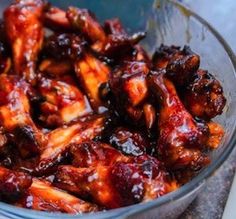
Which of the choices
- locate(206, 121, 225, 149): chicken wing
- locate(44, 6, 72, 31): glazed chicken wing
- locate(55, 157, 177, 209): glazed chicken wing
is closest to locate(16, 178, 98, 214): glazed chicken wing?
locate(55, 157, 177, 209): glazed chicken wing

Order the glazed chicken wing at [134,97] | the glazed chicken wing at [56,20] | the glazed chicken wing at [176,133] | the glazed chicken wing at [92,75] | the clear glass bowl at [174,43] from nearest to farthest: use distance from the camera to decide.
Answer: the clear glass bowl at [174,43] → the glazed chicken wing at [176,133] → the glazed chicken wing at [134,97] → the glazed chicken wing at [92,75] → the glazed chicken wing at [56,20]

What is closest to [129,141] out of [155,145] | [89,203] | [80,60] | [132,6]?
[155,145]

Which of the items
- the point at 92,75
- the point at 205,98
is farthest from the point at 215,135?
the point at 92,75

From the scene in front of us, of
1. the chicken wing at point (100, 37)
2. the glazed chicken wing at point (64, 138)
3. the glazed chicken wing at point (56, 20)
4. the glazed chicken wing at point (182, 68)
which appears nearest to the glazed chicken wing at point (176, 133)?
the glazed chicken wing at point (182, 68)

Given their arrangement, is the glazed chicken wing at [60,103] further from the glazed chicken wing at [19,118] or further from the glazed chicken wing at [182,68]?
the glazed chicken wing at [182,68]

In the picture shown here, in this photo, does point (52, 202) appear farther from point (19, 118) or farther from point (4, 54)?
point (4, 54)
